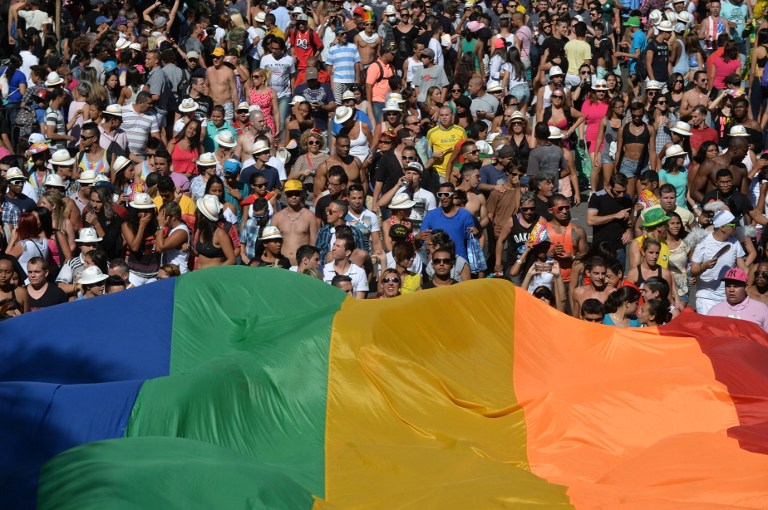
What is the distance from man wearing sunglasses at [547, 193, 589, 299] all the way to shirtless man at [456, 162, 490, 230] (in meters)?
1.27

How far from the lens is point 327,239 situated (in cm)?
1299

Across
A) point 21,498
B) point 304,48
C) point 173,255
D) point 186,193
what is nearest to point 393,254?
point 173,255

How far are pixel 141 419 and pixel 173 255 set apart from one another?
4.97 m

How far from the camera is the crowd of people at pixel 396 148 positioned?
41.3 ft

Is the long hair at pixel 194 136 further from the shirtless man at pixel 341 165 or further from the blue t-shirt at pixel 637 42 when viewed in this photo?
the blue t-shirt at pixel 637 42

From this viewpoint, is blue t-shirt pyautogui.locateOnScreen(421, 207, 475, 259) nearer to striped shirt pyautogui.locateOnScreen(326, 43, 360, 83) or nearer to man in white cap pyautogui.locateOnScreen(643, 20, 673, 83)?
striped shirt pyautogui.locateOnScreen(326, 43, 360, 83)

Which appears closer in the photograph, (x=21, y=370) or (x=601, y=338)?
(x=21, y=370)

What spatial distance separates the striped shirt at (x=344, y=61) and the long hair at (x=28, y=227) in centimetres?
647

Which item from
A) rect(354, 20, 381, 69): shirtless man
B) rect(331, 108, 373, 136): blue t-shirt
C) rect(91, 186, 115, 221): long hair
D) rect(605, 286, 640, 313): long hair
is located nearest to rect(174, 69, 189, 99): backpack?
rect(331, 108, 373, 136): blue t-shirt

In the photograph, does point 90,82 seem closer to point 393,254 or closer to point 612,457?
point 393,254

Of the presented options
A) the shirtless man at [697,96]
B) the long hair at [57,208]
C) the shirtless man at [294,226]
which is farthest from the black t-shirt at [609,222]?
the long hair at [57,208]

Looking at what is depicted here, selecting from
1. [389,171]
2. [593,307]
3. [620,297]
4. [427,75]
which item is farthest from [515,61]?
[593,307]

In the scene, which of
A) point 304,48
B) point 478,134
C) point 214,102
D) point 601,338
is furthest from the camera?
point 304,48

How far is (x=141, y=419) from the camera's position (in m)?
8.12
